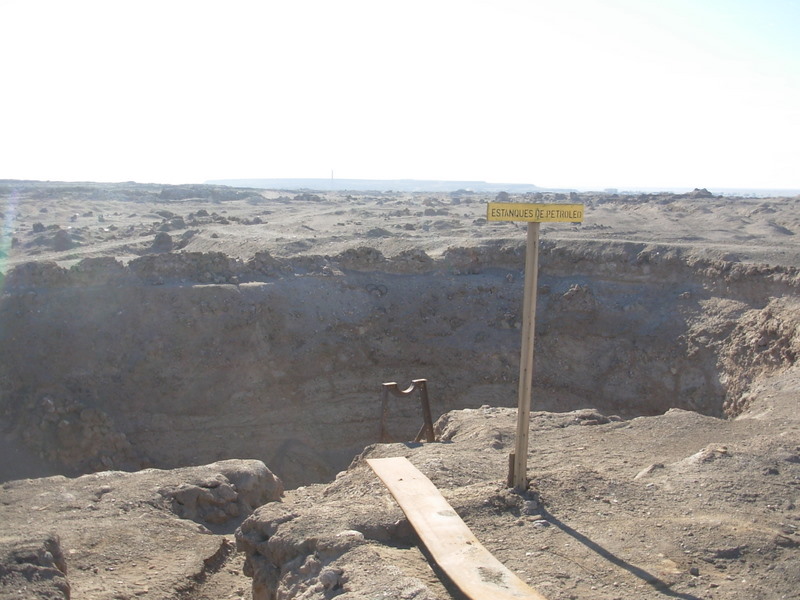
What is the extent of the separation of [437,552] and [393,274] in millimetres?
12104

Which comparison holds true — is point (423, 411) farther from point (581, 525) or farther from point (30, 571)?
point (30, 571)

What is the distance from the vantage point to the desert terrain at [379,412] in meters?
4.73

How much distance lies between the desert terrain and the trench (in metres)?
0.05

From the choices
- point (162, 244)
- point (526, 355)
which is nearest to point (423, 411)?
point (526, 355)

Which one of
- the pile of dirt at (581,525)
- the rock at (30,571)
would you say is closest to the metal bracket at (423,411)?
the pile of dirt at (581,525)

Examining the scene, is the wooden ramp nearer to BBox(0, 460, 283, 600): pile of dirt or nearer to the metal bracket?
BBox(0, 460, 283, 600): pile of dirt

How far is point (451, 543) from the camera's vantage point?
4586mm

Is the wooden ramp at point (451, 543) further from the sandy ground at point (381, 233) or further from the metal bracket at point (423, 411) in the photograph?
the sandy ground at point (381, 233)

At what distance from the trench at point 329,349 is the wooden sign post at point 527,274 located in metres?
7.51

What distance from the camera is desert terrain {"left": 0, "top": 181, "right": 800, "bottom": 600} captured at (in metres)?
4.73

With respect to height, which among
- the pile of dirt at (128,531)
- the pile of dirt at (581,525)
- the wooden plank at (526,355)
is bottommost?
the pile of dirt at (128,531)

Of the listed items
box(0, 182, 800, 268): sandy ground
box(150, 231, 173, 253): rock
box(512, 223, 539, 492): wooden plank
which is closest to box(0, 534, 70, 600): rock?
box(512, 223, 539, 492): wooden plank

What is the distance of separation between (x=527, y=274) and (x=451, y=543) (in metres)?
2.04

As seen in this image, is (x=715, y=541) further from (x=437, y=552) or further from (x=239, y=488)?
(x=239, y=488)
